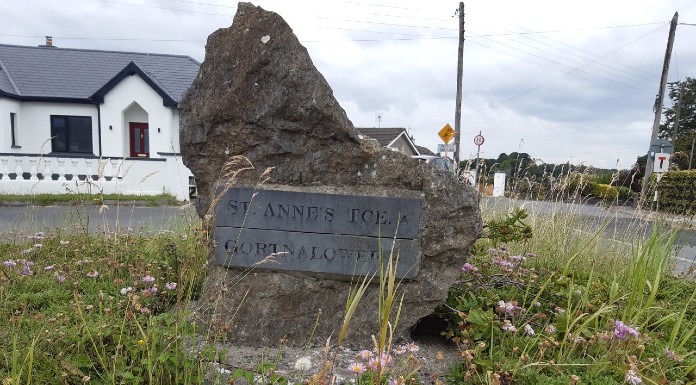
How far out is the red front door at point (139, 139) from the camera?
708 inches

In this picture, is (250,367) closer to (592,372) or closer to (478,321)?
(478,321)

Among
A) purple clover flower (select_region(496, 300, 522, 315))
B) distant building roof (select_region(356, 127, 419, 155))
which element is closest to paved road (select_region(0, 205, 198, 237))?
purple clover flower (select_region(496, 300, 522, 315))

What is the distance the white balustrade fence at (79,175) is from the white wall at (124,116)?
277 cm

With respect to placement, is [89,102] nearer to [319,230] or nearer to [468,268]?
[319,230]

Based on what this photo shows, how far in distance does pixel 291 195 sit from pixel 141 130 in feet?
57.5

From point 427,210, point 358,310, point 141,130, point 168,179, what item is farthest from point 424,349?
point 141,130

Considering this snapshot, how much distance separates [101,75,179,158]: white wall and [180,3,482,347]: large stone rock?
48.0 ft

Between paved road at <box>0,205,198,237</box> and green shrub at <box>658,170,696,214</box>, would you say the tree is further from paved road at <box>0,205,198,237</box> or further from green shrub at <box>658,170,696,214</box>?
paved road at <box>0,205,198,237</box>

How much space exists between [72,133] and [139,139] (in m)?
2.76

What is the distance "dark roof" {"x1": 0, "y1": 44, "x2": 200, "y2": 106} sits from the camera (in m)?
16.8

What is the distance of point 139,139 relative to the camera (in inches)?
713

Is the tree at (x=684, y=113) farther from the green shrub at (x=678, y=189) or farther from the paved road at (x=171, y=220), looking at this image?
the paved road at (x=171, y=220)

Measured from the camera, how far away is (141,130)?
18062mm

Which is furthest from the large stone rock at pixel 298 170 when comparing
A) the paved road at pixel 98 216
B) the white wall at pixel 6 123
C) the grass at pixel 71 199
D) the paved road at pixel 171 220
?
the white wall at pixel 6 123
